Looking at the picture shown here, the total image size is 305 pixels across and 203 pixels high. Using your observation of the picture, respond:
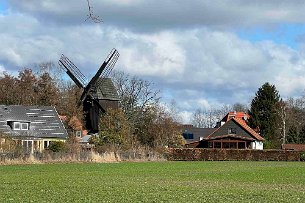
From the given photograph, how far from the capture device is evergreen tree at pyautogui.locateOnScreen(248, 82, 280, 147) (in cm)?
11000

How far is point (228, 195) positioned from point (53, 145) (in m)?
50.4

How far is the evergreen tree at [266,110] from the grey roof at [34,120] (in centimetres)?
4059

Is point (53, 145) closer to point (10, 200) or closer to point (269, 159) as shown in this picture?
point (269, 159)

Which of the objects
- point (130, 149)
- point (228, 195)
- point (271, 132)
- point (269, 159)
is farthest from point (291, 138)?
point (228, 195)

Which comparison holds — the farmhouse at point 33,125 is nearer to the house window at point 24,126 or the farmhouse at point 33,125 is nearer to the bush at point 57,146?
the house window at point 24,126

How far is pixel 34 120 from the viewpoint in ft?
279

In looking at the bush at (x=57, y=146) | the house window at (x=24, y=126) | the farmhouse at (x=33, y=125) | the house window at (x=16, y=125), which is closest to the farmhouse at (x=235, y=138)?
the farmhouse at (x=33, y=125)

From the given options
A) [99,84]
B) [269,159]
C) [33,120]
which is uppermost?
[99,84]

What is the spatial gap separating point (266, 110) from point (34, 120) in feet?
147

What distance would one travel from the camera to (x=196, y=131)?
151000mm

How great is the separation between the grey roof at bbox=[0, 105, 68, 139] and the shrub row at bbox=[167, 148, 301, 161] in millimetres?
16061

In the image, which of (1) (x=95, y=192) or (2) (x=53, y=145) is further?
(2) (x=53, y=145)

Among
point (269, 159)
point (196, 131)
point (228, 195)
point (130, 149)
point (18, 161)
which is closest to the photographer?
point (228, 195)

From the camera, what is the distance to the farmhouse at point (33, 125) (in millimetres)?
82719
